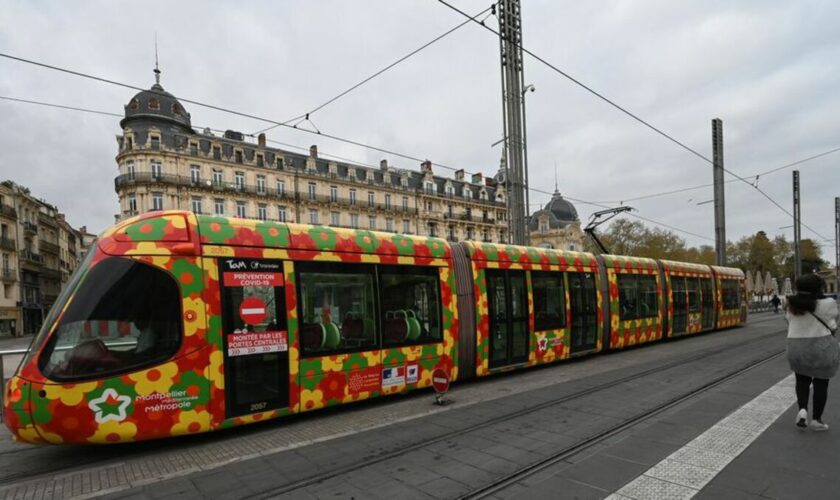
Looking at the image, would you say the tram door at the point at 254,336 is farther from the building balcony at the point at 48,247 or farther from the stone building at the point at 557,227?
the stone building at the point at 557,227

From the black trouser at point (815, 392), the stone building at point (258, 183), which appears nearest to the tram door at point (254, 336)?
the black trouser at point (815, 392)

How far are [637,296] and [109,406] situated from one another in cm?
1434

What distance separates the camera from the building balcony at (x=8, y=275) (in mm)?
43656

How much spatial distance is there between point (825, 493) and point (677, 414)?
2.88 metres

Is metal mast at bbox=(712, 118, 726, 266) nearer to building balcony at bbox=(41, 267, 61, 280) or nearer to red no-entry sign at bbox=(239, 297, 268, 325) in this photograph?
red no-entry sign at bbox=(239, 297, 268, 325)

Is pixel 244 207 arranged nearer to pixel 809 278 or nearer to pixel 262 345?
pixel 262 345

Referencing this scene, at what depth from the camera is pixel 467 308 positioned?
9523mm

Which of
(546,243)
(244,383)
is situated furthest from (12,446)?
(546,243)

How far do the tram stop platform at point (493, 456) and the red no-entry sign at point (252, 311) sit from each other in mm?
1575

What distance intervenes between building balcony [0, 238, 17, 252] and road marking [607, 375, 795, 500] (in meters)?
57.1

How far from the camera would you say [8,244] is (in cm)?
4444

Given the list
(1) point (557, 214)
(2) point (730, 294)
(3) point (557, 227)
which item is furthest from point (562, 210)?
(2) point (730, 294)

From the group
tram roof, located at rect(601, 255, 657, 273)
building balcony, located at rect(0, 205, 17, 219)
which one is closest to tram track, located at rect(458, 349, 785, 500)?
tram roof, located at rect(601, 255, 657, 273)

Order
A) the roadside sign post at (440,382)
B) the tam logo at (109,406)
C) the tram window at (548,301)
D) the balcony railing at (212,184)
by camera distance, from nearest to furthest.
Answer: the tam logo at (109,406) < the roadside sign post at (440,382) < the tram window at (548,301) < the balcony railing at (212,184)
